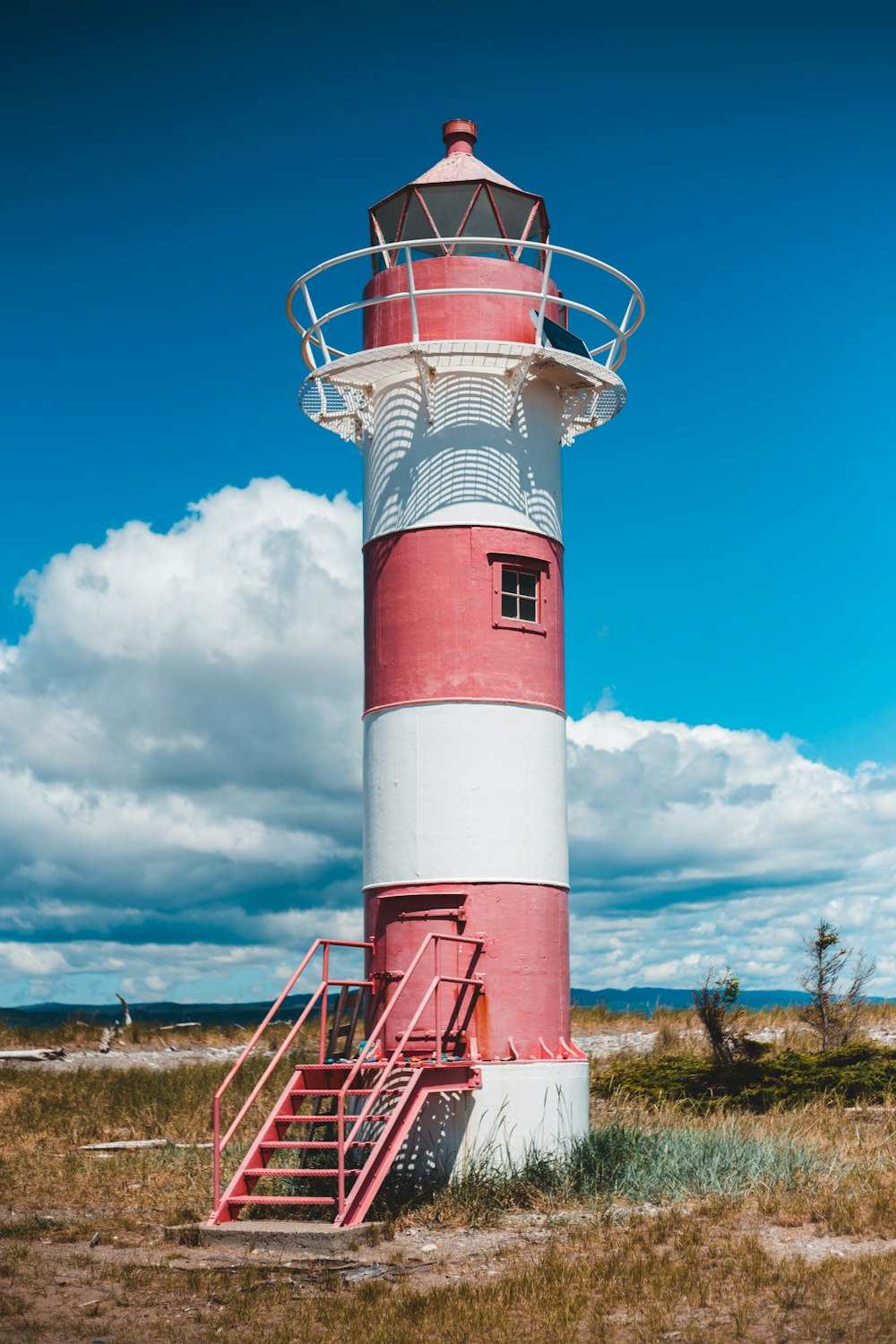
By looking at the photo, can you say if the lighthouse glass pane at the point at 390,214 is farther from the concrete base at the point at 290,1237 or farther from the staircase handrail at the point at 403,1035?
the concrete base at the point at 290,1237

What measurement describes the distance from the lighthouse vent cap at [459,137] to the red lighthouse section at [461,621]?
18.0 ft

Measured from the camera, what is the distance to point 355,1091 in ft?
45.3

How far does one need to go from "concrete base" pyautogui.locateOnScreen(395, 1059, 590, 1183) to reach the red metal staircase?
0.26m

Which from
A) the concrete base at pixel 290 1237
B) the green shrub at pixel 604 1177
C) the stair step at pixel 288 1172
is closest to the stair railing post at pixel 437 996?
the green shrub at pixel 604 1177

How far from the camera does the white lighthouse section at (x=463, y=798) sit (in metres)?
15.8

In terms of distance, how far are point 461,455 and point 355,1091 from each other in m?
7.34

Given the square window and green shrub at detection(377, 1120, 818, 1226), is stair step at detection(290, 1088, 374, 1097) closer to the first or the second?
green shrub at detection(377, 1120, 818, 1226)

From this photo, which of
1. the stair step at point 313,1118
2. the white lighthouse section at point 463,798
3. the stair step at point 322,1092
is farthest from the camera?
the white lighthouse section at point 463,798

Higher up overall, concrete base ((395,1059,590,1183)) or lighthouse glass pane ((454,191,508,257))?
lighthouse glass pane ((454,191,508,257))

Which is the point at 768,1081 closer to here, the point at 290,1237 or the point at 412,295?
the point at 290,1237

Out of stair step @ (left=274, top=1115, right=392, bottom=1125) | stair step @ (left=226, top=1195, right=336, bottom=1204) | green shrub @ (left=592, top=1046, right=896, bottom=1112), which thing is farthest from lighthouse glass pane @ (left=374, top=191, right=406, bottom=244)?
green shrub @ (left=592, top=1046, right=896, bottom=1112)

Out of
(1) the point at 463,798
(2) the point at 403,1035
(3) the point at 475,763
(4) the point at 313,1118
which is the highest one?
(3) the point at 475,763

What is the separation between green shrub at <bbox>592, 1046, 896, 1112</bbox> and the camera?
63.5ft

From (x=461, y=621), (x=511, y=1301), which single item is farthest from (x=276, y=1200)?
(x=461, y=621)
